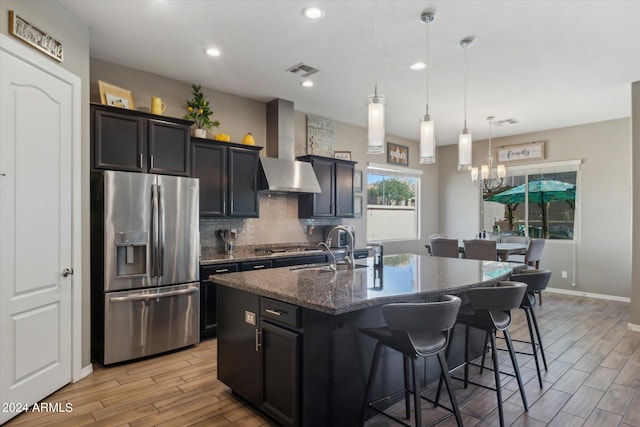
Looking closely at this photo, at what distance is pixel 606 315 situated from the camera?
5.04 metres

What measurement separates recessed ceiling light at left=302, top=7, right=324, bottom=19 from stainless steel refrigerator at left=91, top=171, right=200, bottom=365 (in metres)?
1.97

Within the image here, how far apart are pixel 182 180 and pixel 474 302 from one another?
9.50ft

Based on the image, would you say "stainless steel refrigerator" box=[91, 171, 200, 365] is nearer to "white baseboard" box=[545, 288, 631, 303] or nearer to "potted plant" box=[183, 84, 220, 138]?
"potted plant" box=[183, 84, 220, 138]

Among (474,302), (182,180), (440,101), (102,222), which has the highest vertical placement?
(440,101)

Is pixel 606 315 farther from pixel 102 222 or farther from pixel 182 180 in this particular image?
pixel 102 222

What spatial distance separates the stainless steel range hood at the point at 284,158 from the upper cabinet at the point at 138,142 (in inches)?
47.3

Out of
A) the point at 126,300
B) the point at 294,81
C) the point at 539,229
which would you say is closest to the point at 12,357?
the point at 126,300

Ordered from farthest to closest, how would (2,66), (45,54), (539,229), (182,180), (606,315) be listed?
(539,229)
(606,315)
(182,180)
(45,54)
(2,66)

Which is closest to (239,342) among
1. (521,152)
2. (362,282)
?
(362,282)

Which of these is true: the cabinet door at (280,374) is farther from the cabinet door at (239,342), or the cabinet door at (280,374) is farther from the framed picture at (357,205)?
the framed picture at (357,205)

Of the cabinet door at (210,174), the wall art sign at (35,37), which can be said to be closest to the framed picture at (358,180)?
the cabinet door at (210,174)

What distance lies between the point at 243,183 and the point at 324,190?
145 cm

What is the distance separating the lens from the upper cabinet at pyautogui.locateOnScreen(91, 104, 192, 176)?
10.9 ft

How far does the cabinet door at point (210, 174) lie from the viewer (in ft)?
14.0
